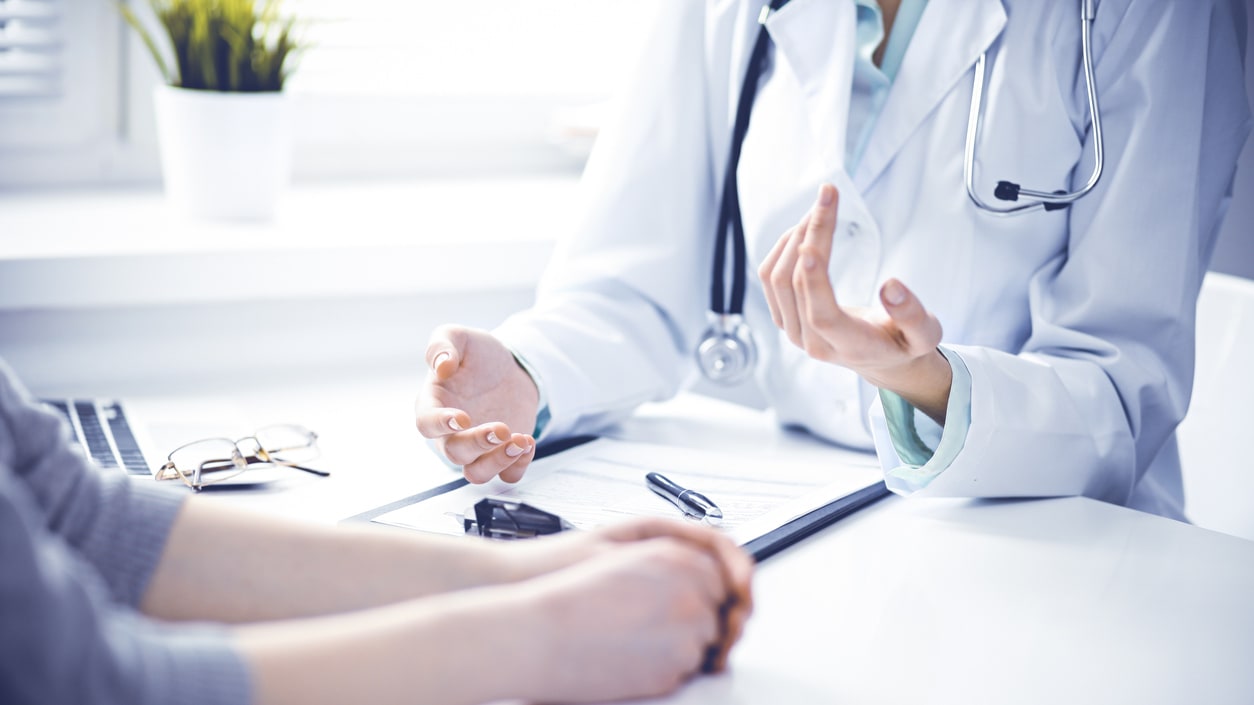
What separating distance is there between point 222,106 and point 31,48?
30cm

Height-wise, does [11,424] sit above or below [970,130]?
below

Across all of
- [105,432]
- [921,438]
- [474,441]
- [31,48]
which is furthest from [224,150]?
[921,438]

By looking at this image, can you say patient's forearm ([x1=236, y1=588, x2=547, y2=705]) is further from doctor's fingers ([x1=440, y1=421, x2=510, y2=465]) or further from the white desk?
doctor's fingers ([x1=440, y1=421, x2=510, y2=465])

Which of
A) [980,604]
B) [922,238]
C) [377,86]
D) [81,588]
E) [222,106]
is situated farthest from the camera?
[377,86]

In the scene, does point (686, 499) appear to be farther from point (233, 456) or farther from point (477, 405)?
point (233, 456)

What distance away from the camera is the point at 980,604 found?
0.72 m

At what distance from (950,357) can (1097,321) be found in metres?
0.20

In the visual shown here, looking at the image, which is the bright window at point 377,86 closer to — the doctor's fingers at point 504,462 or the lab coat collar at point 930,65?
the lab coat collar at point 930,65

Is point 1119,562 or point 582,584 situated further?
A: point 1119,562

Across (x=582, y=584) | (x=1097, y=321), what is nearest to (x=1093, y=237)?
(x=1097, y=321)

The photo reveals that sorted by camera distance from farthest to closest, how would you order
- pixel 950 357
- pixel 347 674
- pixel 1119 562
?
pixel 950 357 < pixel 1119 562 < pixel 347 674

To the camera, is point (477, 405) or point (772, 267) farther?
point (477, 405)

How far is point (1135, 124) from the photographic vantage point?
1.00 meters

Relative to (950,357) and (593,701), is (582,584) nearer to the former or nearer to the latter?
(593,701)
